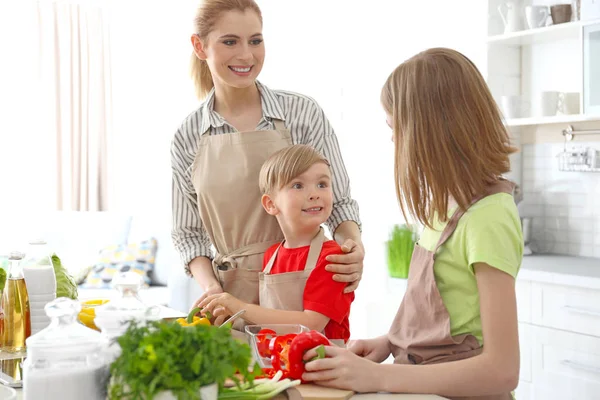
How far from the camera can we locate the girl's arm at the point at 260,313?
1.76 meters

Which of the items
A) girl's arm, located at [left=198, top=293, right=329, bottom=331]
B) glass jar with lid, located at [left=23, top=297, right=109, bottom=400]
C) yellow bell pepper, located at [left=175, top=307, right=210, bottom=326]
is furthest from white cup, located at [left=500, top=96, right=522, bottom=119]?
glass jar with lid, located at [left=23, top=297, right=109, bottom=400]

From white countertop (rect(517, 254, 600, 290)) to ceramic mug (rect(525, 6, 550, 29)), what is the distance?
1.16m

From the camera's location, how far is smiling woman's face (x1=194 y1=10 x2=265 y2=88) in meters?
1.95

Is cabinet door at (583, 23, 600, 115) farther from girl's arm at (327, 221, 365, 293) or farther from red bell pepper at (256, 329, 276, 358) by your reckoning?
red bell pepper at (256, 329, 276, 358)

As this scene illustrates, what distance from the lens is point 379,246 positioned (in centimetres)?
472

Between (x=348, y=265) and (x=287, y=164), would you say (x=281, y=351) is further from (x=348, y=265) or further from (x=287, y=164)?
(x=287, y=164)

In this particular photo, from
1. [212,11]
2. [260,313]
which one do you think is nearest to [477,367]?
[260,313]

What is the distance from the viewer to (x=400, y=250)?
4090 mm

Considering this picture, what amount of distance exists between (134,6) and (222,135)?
195 inches

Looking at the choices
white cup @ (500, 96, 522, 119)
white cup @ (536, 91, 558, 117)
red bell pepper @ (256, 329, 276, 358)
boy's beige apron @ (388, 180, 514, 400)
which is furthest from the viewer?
white cup @ (500, 96, 522, 119)

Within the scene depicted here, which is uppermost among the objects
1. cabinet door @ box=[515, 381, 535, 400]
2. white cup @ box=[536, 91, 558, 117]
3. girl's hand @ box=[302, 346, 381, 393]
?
white cup @ box=[536, 91, 558, 117]

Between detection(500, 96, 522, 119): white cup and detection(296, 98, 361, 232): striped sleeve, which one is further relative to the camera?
detection(500, 96, 522, 119): white cup

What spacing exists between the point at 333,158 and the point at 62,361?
3.93 feet

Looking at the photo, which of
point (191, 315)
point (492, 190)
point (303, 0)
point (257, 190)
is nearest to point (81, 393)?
point (191, 315)
